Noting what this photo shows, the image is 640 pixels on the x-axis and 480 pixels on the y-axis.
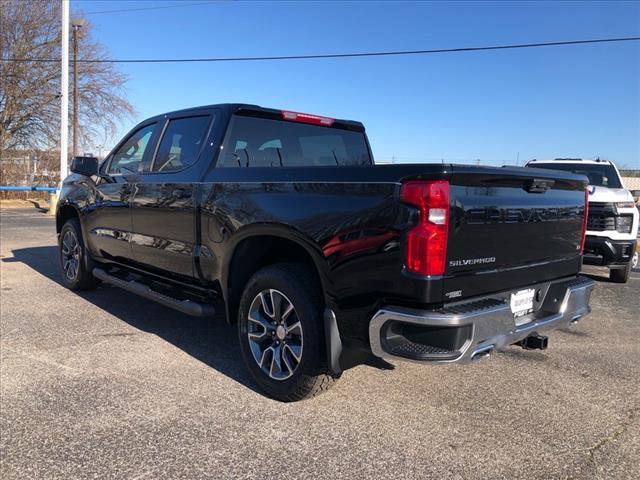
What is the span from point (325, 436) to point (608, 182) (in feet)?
23.8

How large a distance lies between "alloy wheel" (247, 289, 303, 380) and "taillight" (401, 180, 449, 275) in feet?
3.14

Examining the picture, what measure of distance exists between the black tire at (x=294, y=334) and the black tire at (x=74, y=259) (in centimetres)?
318

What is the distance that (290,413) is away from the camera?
128 inches

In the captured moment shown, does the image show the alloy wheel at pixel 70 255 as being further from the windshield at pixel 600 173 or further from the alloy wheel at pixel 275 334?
the windshield at pixel 600 173

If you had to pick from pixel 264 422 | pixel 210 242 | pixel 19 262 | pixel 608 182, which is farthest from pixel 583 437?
pixel 19 262

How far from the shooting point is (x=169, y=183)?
4.36m

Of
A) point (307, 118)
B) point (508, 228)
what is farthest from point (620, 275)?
point (508, 228)

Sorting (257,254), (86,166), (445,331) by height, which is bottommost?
(445,331)

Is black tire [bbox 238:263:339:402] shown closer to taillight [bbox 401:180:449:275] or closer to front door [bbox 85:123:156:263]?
taillight [bbox 401:180:449:275]

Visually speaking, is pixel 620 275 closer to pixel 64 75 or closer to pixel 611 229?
pixel 611 229

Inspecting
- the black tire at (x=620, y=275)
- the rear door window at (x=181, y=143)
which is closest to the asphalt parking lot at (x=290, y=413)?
the rear door window at (x=181, y=143)

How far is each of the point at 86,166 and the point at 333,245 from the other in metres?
3.77

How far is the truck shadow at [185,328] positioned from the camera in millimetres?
4086

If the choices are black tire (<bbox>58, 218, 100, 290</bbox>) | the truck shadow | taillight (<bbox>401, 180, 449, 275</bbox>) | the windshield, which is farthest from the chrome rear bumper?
the windshield
